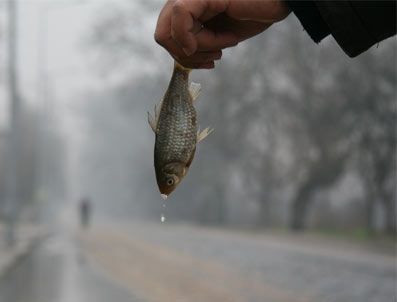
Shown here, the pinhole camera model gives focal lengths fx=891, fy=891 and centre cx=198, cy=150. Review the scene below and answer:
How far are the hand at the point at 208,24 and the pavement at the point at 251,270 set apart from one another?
11.7m

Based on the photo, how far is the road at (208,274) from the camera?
15.7 m

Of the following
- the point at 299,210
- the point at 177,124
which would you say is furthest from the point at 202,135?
the point at 299,210

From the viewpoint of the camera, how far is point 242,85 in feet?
162

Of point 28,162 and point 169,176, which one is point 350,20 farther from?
point 28,162

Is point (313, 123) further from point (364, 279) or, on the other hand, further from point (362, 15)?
point (362, 15)

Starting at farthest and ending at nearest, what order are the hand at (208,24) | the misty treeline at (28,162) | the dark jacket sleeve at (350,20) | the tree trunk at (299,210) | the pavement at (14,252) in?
the misty treeline at (28,162), the tree trunk at (299,210), the pavement at (14,252), the hand at (208,24), the dark jacket sleeve at (350,20)

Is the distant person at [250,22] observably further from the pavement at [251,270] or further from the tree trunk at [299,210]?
the tree trunk at [299,210]

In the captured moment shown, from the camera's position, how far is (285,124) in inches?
1775

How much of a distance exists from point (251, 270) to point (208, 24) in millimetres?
19548

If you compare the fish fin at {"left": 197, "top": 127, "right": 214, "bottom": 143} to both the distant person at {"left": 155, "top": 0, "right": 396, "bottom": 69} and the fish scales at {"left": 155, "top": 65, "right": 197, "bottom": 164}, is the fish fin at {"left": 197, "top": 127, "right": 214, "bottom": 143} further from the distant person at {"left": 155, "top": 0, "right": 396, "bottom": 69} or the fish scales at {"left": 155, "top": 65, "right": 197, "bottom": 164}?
the distant person at {"left": 155, "top": 0, "right": 396, "bottom": 69}

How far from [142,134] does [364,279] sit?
213ft

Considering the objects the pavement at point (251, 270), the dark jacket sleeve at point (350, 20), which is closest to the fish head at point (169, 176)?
the dark jacket sleeve at point (350, 20)

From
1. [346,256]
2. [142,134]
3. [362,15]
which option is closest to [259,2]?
[362,15]

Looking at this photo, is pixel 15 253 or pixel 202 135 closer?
pixel 202 135
